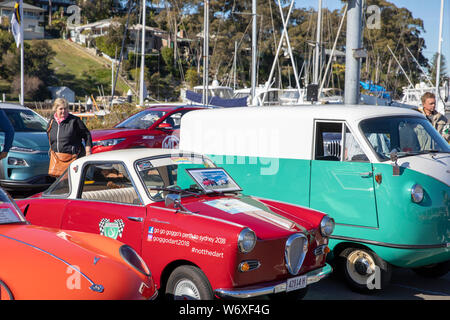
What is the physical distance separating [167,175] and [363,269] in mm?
2409

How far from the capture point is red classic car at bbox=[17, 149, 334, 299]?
15.9ft

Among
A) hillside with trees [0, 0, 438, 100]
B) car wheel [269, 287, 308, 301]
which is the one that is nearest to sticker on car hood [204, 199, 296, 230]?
car wheel [269, 287, 308, 301]

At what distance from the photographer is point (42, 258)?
368cm

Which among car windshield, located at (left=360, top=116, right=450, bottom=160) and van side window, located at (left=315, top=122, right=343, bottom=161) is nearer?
car windshield, located at (left=360, top=116, right=450, bottom=160)

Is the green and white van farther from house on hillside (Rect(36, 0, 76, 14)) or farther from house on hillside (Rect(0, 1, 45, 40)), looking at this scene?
house on hillside (Rect(36, 0, 76, 14))

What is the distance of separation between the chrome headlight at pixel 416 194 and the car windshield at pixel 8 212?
3.86m

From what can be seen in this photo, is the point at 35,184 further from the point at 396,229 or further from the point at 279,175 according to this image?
the point at 396,229

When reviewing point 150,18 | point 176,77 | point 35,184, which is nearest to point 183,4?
point 176,77

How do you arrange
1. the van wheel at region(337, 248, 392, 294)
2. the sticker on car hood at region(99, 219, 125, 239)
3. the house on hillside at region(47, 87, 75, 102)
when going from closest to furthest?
the sticker on car hood at region(99, 219, 125, 239) < the van wheel at region(337, 248, 392, 294) < the house on hillside at region(47, 87, 75, 102)

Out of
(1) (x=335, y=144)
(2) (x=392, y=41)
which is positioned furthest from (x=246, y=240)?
(2) (x=392, y=41)

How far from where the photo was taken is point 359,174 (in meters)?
6.33

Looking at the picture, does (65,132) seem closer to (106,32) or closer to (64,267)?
(64,267)

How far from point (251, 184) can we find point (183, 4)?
201 ft
